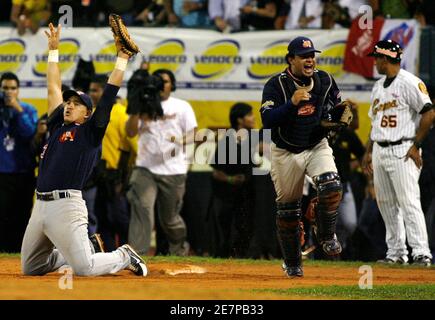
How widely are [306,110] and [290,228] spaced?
1.20 meters

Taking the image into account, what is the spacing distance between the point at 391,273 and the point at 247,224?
137 inches

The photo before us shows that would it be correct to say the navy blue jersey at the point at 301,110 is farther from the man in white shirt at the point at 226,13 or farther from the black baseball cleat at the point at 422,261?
the man in white shirt at the point at 226,13

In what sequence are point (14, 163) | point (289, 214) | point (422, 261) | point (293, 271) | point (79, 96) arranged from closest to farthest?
point (79, 96) < point (289, 214) < point (293, 271) < point (422, 261) < point (14, 163)

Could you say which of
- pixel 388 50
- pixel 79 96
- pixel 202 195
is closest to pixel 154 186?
pixel 202 195

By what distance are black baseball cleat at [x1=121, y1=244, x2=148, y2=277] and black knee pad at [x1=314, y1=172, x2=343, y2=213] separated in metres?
1.83

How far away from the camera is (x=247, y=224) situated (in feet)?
51.5

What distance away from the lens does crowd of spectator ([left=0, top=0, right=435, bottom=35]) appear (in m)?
16.8

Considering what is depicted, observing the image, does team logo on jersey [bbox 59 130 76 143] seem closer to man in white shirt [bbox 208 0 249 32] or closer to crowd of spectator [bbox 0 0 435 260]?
crowd of spectator [bbox 0 0 435 260]

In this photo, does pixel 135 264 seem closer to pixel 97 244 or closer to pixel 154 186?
pixel 97 244

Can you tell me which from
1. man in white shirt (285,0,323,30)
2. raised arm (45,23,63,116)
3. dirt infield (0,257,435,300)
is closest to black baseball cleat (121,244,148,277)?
dirt infield (0,257,435,300)

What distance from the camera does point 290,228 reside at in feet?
37.4

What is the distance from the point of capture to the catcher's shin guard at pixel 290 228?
11398mm
